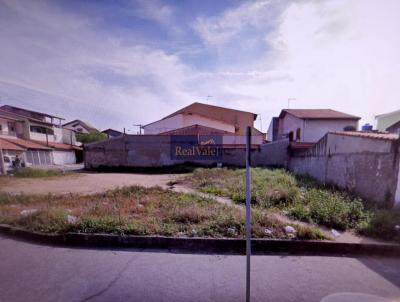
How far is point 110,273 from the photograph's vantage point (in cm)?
281

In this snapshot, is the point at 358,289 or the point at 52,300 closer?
the point at 52,300

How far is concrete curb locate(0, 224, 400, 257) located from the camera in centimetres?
347

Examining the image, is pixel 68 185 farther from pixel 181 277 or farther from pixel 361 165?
pixel 361 165

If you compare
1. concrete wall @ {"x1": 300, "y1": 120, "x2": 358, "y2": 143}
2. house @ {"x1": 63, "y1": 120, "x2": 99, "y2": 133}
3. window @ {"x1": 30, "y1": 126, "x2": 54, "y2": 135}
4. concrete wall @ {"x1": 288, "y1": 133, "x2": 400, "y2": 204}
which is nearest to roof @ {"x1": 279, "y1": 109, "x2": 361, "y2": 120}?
concrete wall @ {"x1": 300, "y1": 120, "x2": 358, "y2": 143}

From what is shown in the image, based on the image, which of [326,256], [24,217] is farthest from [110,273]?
[326,256]

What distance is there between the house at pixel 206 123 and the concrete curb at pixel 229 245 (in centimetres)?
1480

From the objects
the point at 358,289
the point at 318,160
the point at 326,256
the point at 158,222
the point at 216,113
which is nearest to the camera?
the point at 358,289

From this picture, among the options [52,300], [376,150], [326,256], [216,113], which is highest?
[216,113]

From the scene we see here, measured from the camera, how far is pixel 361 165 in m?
6.56

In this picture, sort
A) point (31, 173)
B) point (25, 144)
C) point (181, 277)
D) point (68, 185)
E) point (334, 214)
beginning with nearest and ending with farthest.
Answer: point (181, 277) < point (334, 214) < point (68, 185) < point (31, 173) < point (25, 144)

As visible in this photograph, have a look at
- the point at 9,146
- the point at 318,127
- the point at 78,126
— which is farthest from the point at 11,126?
the point at 318,127

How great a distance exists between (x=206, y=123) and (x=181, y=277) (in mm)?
22790

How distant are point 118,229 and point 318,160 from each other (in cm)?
997

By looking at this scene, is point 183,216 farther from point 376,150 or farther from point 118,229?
point 376,150
